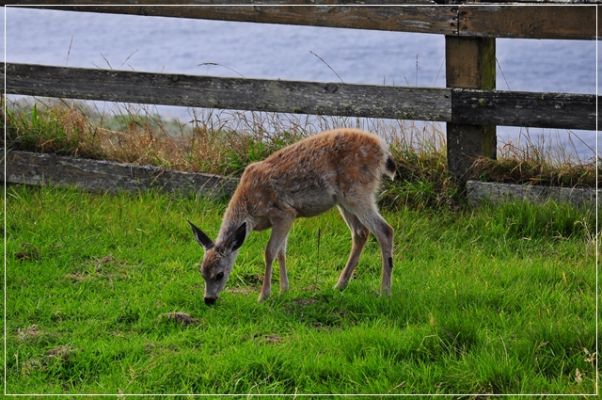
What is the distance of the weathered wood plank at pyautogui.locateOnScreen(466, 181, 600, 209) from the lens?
10.0 m

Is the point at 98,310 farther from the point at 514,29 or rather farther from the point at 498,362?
the point at 514,29

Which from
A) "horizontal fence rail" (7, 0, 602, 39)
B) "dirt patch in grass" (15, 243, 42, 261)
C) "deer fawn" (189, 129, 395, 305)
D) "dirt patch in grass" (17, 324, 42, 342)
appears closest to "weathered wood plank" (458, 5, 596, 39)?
"horizontal fence rail" (7, 0, 602, 39)

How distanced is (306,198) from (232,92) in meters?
2.59

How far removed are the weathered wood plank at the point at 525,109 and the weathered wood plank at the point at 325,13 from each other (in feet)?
2.12

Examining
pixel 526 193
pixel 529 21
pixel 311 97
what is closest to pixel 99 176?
pixel 311 97

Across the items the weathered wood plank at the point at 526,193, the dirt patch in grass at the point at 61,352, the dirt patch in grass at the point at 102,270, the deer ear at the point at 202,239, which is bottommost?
the dirt patch in grass at the point at 61,352

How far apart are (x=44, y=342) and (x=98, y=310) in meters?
0.55

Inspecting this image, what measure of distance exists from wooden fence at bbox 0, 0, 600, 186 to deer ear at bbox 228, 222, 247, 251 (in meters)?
2.53

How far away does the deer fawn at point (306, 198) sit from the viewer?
8.56 metres

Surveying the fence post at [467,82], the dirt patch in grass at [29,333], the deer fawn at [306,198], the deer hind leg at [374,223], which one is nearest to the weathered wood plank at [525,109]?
the fence post at [467,82]

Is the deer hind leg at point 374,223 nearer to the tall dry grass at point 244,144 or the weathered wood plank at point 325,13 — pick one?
the tall dry grass at point 244,144

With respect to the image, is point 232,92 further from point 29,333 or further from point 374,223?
point 29,333

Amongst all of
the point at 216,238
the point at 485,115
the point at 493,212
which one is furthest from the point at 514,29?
the point at 216,238

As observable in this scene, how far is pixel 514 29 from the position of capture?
1002cm
